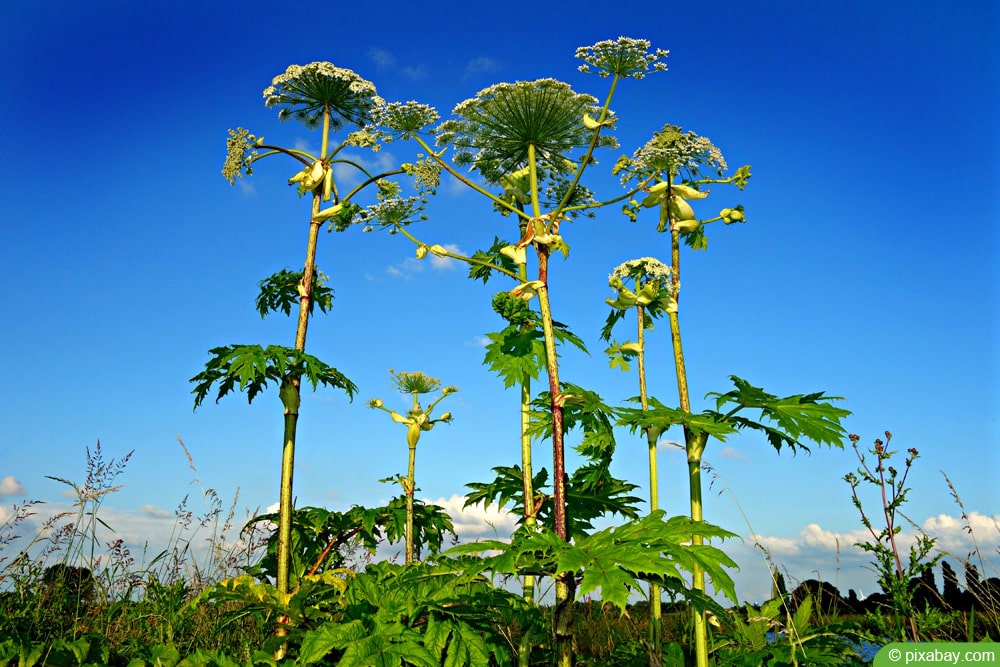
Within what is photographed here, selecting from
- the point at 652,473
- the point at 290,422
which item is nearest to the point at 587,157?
the point at 652,473

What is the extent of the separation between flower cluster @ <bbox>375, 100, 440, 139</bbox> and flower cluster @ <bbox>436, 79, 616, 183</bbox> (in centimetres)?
28

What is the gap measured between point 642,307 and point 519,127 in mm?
1524

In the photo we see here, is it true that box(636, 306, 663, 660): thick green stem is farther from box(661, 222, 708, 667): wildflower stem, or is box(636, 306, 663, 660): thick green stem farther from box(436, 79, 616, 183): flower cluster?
box(436, 79, 616, 183): flower cluster

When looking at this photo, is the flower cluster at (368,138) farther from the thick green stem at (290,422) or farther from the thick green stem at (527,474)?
the thick green stem at (527,474)

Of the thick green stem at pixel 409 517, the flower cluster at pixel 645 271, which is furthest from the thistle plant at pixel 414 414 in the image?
the flower cluster at pixel 645 271

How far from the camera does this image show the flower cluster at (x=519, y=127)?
4.80 meters

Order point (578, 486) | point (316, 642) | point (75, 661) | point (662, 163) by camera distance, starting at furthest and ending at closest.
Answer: point (578, 486), point (662, 163), point (75, 661), point (316, 642)

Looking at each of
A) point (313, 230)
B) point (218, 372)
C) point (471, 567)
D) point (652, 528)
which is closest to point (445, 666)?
point (471, 567)

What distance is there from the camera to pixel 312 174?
6160 mm

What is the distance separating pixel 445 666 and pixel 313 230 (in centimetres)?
387

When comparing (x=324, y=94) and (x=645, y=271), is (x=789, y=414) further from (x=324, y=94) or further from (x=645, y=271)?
(x=324, y=94)

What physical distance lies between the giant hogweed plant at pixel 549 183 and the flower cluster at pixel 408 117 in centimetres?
3

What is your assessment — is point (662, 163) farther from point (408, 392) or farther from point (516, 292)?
point (408, 392)

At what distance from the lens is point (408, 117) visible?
219 inches
